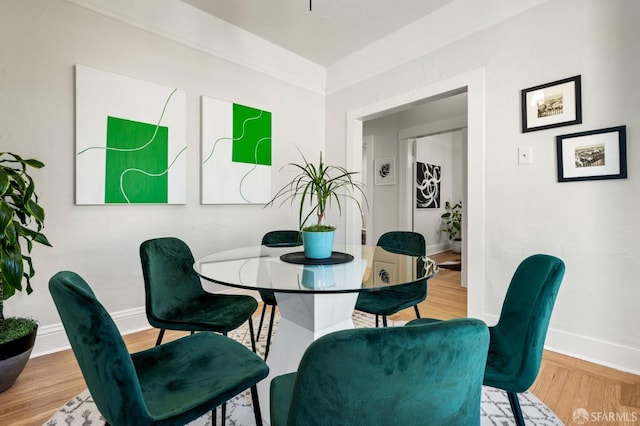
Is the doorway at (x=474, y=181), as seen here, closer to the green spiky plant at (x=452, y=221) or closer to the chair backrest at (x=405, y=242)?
the chair backrest at (x=405, y=242)

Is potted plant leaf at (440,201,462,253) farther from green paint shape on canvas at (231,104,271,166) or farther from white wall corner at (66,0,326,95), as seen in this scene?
green paint shape on canvas at (231,104,271,166)

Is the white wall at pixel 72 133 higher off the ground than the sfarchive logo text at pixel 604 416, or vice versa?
the white wall at pixel 72 133

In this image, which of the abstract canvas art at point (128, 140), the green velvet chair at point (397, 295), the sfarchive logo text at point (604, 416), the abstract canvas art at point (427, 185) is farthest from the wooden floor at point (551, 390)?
the abstract canvas art at point (427, 185)

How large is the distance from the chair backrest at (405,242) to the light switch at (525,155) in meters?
0.93

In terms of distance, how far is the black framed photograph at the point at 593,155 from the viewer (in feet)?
6.06

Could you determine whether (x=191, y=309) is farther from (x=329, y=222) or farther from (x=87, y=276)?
(x=329, y=222)

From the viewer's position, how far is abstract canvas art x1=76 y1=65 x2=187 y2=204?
2193 millimetres

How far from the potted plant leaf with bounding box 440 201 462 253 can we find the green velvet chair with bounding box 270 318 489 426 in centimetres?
621

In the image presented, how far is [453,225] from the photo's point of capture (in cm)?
640

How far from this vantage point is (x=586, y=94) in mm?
1976

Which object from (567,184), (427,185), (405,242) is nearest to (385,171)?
(427,185)

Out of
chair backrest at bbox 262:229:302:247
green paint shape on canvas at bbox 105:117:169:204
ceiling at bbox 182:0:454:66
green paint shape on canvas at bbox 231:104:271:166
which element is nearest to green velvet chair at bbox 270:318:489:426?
chair backrest at bbox 262:229:302:247

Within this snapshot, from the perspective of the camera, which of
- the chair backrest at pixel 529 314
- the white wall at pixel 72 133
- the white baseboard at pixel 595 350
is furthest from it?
the white wall at pixel 72 133

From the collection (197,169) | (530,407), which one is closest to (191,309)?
(197,169)
